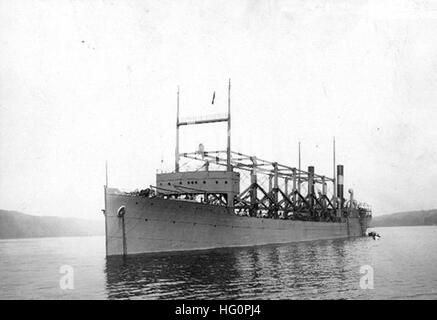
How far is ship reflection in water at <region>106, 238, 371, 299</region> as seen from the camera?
13.0 meters

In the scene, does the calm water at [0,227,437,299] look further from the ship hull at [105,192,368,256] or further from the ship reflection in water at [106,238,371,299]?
the ship hull at [105,192,368,256]

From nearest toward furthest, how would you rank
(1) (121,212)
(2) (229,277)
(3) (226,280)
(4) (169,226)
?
1. (3) (226,280)
2. (2) (229,277)
3. (1) (121,212)
4. (4) (169,226)

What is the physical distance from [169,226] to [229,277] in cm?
935

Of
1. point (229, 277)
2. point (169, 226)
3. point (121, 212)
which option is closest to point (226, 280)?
point (229, 277)

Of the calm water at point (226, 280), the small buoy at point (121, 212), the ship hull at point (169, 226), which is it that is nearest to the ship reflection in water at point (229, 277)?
the calm water at point (226, 280)

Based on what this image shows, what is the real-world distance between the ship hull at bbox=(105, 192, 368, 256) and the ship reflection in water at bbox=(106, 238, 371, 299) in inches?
46.0

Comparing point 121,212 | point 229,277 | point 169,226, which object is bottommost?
point 229,277

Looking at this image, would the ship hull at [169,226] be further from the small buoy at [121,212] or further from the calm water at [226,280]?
the calm water at [226,280]

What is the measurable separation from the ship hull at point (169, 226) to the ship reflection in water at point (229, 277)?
1170mm

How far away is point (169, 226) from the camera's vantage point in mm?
24844

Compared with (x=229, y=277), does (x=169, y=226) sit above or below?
above

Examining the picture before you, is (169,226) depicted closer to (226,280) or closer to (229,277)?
(229,277)

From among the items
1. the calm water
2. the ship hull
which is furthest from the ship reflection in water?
the ship hull
